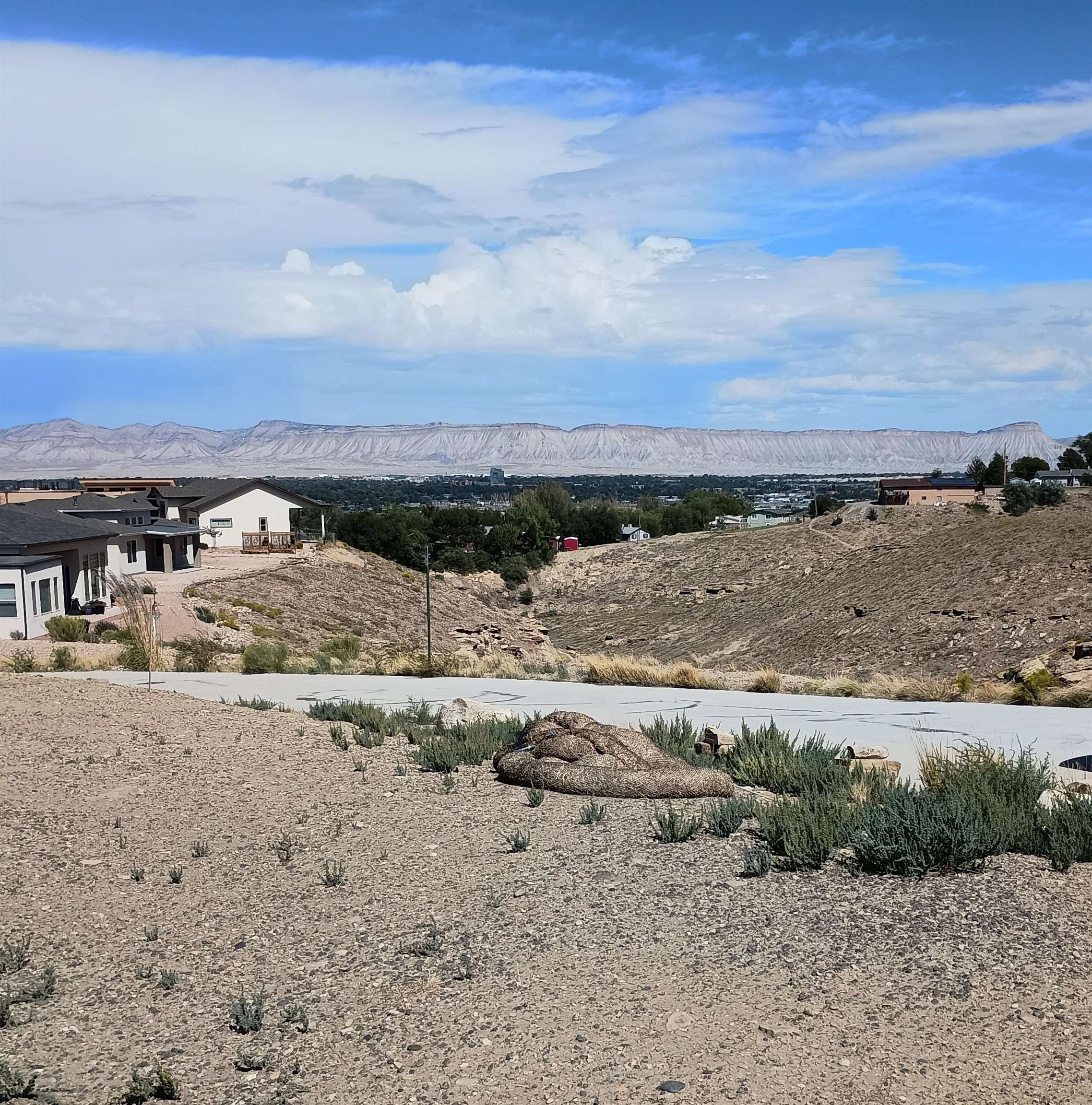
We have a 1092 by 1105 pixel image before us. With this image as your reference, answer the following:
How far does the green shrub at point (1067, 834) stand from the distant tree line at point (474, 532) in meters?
53.2

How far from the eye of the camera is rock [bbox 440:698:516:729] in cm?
1407

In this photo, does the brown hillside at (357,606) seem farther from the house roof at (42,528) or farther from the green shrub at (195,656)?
the green shrub at (195,656)

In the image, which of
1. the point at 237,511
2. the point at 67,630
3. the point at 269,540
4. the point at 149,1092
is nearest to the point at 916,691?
the point at 149,1092

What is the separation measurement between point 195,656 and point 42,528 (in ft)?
50.2

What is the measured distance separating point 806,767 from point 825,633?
1193 inches

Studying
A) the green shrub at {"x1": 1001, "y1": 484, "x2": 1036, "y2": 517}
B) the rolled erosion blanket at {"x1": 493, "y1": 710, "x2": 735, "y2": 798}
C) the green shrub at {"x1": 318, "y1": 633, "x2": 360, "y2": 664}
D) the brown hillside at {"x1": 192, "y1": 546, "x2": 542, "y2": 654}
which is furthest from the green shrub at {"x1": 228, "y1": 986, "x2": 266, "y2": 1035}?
the green shrub at {"x1": 1001, "y1": 484, "x2": 1036, "y2": 517}

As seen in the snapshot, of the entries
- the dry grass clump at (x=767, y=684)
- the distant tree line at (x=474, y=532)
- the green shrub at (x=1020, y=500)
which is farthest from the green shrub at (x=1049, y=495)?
the dry grass clump at (x=767, y=684)

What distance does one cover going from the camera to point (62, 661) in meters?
22.3

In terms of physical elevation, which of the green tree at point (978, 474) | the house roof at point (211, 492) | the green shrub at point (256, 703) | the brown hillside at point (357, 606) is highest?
the green tree at point (978, 474)

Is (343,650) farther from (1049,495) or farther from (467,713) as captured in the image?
(1049,495)

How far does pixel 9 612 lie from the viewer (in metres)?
32.2

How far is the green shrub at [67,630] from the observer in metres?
30.5

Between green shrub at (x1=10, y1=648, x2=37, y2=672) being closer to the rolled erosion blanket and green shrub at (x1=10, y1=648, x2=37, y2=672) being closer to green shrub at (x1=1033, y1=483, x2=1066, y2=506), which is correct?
the rolled erosion blanket

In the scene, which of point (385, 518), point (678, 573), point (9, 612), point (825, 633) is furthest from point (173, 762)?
point (385, 518)
